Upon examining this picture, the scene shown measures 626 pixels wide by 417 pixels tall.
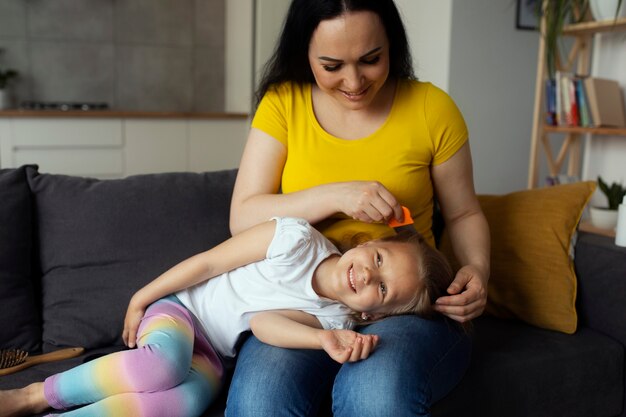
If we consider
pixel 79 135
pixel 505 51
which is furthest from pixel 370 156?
pixel 79 135

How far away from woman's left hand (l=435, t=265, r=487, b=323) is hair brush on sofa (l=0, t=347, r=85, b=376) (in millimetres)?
859

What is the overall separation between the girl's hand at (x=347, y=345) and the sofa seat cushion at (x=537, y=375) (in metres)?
0.29

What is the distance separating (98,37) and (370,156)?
3320 mm

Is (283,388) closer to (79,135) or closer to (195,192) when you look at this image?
(195,192)

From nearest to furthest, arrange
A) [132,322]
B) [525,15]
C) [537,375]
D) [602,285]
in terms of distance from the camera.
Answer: [132,322] < [537,375] < [602,285] < [525,15]

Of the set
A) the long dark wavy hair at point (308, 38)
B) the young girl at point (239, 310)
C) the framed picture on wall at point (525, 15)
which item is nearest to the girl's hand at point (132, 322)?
the young girl at point (239, 310)

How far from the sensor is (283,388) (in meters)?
1.24

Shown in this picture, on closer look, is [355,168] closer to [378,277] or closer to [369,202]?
[369,202]

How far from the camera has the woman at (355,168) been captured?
1301mm

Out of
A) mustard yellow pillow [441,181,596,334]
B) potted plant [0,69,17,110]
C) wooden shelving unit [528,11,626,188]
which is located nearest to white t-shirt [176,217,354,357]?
mustard yellow pillow [441,181,596,334]

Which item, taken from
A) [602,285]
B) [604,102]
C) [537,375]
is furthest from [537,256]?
[604,102]

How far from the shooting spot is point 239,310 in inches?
56.9

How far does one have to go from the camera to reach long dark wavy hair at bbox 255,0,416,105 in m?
1.43

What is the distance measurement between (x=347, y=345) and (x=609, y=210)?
1.74 meters
